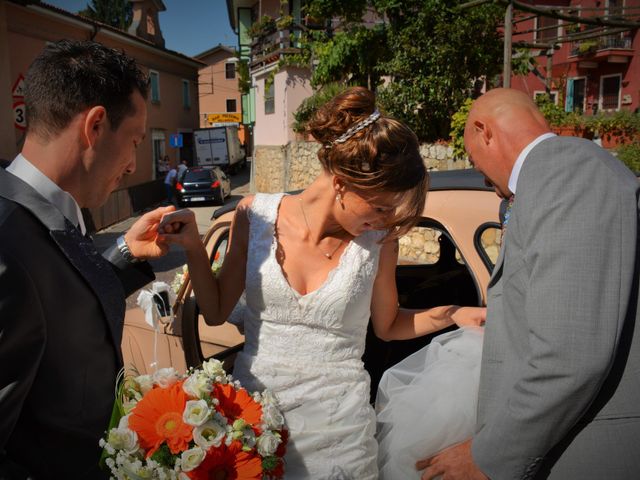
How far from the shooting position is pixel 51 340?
51.3 inches

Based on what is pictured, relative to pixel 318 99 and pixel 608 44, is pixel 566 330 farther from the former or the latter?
pixel 608 44

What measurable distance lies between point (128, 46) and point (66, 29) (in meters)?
5.59

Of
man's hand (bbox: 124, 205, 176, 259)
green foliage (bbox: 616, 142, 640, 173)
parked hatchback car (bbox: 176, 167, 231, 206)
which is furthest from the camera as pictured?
parked hatchback car (bbox: 176, 167, 231, 206)

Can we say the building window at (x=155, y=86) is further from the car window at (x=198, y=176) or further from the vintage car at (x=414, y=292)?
the vintage car at (x=414, y=292)

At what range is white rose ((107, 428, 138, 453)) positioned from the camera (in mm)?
1315

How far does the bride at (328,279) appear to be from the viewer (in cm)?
199

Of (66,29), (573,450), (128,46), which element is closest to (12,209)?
(573,450)

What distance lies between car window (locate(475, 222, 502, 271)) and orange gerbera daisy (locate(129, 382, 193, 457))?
1629 mm

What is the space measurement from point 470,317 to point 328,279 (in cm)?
63

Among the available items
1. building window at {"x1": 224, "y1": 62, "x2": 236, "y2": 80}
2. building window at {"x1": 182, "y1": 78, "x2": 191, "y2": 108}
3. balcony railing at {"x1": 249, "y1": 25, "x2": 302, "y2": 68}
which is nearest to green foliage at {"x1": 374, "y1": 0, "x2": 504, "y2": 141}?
balcony railing at {"x1": 249, "y1": 25, "x2": 302, "y2": 68}

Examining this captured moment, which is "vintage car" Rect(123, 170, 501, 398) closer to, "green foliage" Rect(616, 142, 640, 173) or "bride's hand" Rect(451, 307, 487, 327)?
"bride's hand" Rect(451, 307, 487, 327)

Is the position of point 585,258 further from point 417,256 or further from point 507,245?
point 417,256

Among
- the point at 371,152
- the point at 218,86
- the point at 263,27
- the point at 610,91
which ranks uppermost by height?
the point at 218,86

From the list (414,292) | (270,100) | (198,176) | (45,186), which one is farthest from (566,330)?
(270,100)
